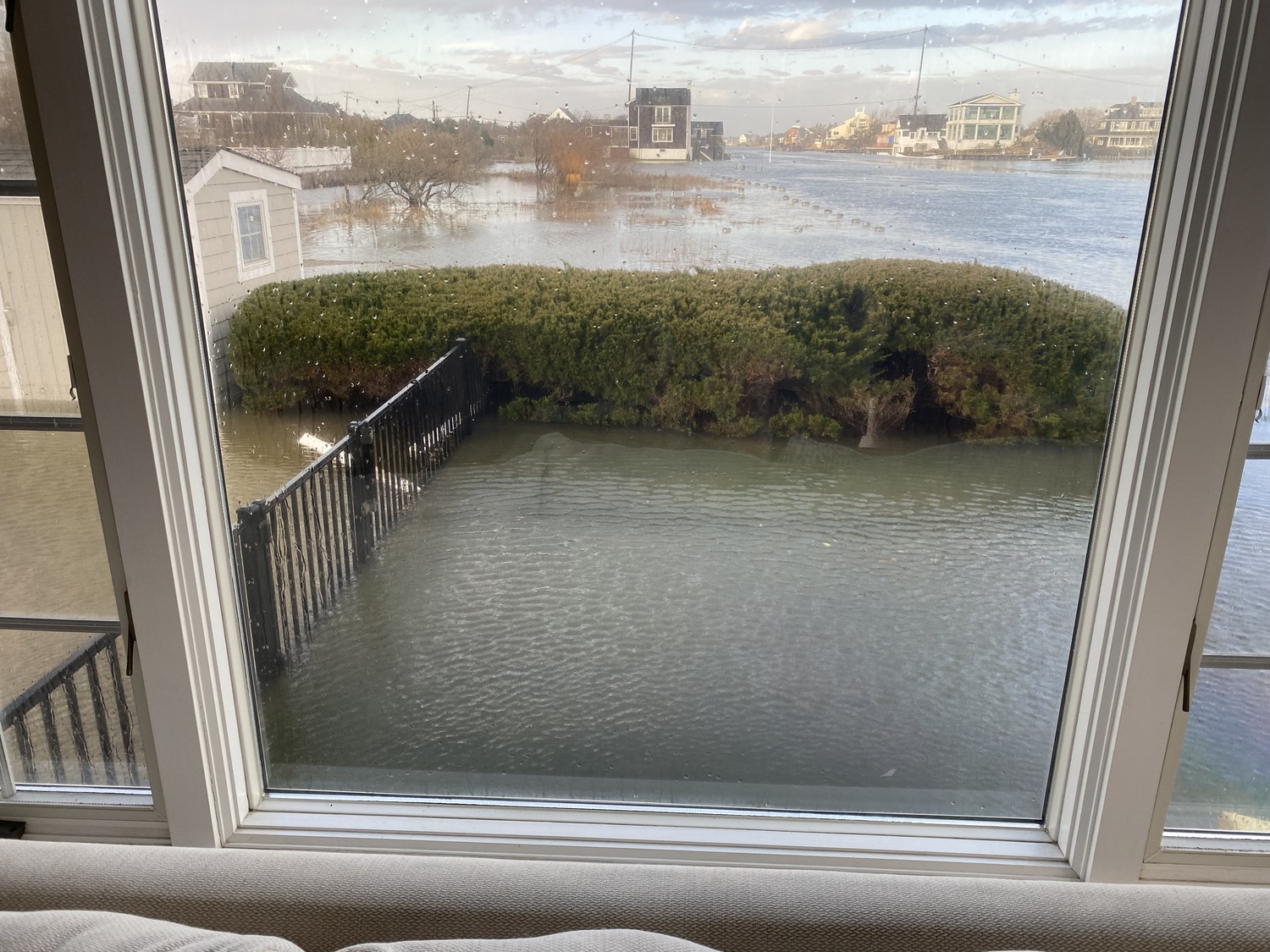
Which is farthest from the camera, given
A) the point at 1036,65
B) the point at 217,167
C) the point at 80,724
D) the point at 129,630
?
the point at 80,724

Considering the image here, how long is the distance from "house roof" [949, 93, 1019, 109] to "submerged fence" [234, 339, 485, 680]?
2.93 feet

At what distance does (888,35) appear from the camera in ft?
4.29

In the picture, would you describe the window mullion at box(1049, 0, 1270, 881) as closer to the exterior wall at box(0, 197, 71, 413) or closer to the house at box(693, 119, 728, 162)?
the house at box(693, 119, 728, 162)

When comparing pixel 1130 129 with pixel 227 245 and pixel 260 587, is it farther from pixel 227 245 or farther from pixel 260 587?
pixel 260 587

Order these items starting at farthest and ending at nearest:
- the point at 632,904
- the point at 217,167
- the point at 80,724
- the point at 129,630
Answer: the point at 80,724 < the point at 129,630 < the point at 217,167 < the point at 632,904

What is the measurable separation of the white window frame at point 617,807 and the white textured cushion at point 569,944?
78cm

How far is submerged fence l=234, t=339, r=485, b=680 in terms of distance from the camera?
1.51 meters

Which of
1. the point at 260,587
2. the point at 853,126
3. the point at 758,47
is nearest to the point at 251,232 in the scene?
the point at 260,587

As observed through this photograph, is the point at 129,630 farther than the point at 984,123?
Yes

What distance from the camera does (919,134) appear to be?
133 cm

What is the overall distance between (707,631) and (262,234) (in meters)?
1.04

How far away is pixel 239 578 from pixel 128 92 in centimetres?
83

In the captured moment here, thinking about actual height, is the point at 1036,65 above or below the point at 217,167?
above

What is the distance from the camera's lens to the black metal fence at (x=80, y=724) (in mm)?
1612
